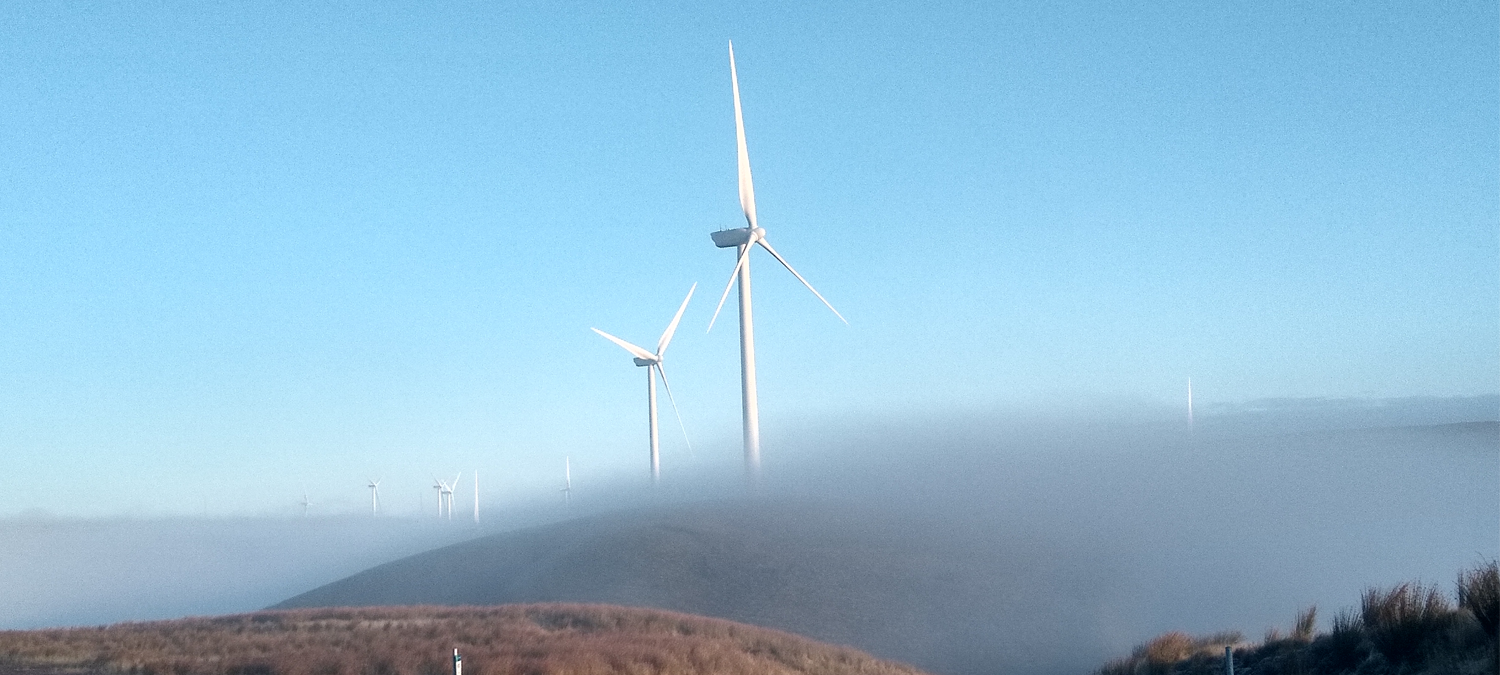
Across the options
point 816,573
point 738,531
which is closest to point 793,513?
point 738,531

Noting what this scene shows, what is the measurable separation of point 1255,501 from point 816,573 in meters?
38.2

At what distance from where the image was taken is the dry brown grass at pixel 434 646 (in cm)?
2338

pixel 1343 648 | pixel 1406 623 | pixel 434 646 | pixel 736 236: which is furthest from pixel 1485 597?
pixel 736 236

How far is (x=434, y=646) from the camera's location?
87.2 feet

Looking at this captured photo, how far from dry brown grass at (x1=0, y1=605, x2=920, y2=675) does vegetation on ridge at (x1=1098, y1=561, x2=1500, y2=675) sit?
987 centimetres

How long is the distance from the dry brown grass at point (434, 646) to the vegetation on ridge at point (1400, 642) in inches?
389

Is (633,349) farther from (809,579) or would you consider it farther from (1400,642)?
(1400,642)

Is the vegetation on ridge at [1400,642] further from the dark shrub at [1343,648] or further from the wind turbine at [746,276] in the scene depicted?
the wind turbine at [746,276]

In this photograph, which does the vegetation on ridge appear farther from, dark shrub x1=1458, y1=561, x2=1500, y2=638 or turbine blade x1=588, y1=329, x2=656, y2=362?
turbine blade x1=588, y1=329, x2=656, y2=362

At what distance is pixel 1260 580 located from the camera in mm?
55812

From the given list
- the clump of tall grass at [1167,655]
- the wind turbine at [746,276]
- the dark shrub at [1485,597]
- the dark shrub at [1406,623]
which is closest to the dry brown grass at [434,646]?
the clump of tall grass at [1167,655]

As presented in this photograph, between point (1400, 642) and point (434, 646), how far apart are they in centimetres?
1877

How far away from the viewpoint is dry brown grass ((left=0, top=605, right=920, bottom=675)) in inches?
920

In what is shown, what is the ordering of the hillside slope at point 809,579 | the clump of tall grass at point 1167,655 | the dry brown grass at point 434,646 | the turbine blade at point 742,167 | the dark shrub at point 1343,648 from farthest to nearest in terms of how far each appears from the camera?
the turbine blade at point 742,167, the hillside slope at point 809,579, the clump of tall grass at point 1167,655, the dry brown grass at point 434,646, the dark shrub at point 1343,648
